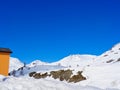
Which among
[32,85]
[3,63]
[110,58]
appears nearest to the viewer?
[32,85]

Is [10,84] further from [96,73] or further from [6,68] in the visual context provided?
[96,73]

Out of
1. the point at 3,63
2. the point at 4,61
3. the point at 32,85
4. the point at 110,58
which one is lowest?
the point at 32,85

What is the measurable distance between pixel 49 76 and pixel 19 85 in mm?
26357

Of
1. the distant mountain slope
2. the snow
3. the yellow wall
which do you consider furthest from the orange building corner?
the distant mountain slope

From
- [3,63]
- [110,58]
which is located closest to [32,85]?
[3,63]

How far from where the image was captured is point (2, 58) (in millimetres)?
28078

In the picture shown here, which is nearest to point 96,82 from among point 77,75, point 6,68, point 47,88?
point 77,75

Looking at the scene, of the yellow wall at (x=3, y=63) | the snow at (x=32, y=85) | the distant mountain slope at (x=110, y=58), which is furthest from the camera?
the distant mountain slope at (x=110, y=58)

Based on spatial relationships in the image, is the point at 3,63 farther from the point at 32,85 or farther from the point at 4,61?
the point at 32,85

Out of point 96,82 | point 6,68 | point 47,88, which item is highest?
point 6,68

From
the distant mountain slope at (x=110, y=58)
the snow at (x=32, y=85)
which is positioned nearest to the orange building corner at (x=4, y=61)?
the snow at (x=32, y=85)

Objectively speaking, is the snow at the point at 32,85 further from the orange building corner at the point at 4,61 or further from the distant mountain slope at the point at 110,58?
the distant mountain slope at the point at 110,58

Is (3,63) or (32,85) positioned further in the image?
(3,63)

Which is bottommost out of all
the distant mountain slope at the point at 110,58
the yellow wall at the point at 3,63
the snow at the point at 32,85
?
the snow at the point at 32,85
